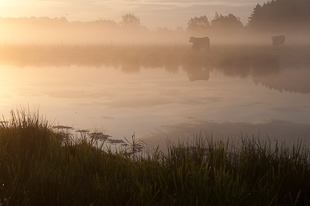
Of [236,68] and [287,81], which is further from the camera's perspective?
[236,68]

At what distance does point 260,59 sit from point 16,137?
34192 mm

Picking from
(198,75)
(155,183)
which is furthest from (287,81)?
(155,183)

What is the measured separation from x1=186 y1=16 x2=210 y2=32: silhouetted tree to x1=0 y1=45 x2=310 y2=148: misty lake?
8390cm

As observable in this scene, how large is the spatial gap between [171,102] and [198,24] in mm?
98018

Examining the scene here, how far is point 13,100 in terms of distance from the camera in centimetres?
1709

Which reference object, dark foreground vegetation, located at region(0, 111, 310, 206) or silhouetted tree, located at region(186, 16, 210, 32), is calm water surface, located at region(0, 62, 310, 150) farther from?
silhouetted tree, located at region(186, 16, 210, 32)

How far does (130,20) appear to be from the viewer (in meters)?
146


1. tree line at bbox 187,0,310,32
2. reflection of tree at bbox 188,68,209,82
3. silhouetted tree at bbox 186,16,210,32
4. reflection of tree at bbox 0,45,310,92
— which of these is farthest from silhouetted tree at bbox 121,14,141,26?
reflection of tree at bbox 188,68,209,82

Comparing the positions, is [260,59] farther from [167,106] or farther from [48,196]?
[48,196]

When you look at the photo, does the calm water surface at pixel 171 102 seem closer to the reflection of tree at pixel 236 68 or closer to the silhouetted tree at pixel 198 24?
the reflection of tree at pixel 236 68

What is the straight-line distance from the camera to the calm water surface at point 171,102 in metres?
11.6

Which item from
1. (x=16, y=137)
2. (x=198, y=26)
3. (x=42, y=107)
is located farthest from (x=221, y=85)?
(x=198, y=26)

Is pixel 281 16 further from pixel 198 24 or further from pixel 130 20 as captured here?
pixel 130 20

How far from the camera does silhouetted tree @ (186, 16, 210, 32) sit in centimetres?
10901
